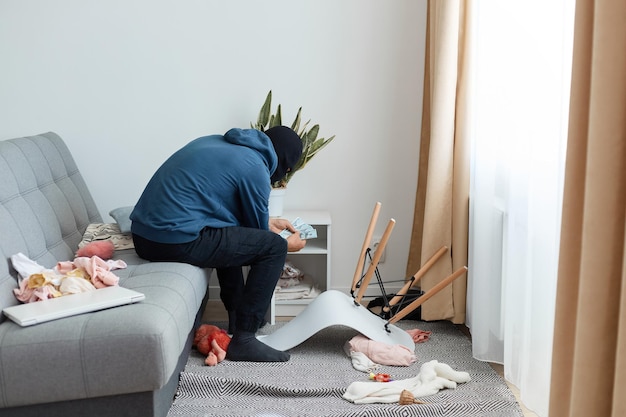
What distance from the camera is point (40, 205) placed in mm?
2949

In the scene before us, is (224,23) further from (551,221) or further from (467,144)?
(551,221)

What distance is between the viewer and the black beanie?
3145 mm

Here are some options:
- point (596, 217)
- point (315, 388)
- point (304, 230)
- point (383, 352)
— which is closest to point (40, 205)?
point (304, 230)

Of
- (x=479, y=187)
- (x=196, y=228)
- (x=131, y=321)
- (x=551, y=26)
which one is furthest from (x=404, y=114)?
(x=131, y=321)

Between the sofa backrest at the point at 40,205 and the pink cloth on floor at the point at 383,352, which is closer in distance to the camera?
the sofa backrest at the point at 40,205

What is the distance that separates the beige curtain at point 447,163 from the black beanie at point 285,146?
649mm

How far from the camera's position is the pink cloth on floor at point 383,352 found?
2.99 meters

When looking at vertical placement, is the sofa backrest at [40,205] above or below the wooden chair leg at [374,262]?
above

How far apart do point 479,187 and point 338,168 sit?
1.06m

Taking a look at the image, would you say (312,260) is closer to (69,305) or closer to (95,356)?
(69,305)

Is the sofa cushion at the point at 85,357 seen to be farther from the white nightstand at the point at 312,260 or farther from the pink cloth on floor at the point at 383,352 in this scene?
the white nightstand at the point at 312,260

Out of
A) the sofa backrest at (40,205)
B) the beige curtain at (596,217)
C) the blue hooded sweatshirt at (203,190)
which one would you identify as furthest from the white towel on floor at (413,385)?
the sofa backrest at (40,205)

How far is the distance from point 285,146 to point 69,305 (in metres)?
1.19

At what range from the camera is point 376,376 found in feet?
9.22
